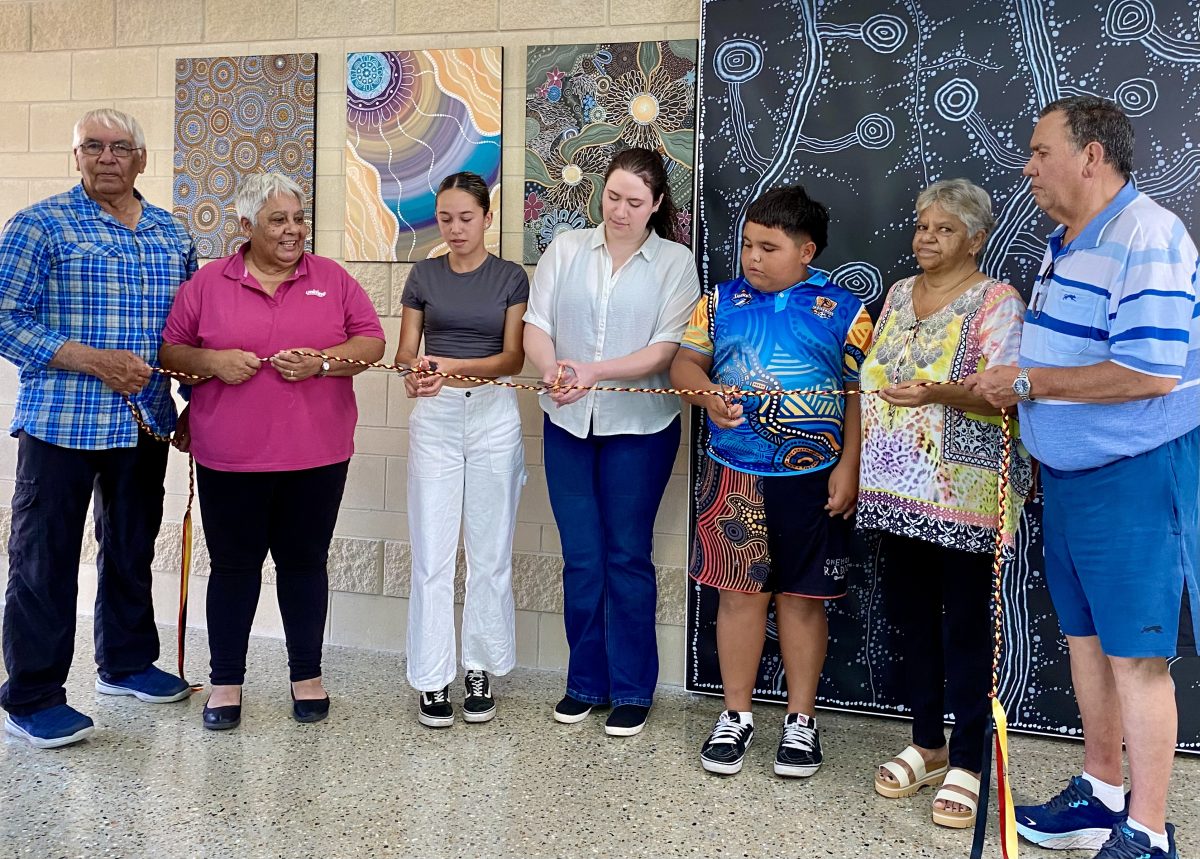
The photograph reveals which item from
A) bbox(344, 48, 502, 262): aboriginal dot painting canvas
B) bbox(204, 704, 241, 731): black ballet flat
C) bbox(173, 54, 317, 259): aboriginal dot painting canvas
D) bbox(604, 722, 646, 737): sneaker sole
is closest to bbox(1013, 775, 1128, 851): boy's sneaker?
bbox(604, 722, 646, 737): sneaker sole

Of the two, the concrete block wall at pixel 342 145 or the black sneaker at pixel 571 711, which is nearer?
the black sneaker at pixel 571 711

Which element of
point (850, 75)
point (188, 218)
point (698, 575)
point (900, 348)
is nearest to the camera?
point (900, 348)

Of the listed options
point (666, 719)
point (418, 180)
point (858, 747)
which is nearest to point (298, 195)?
point (418, 180)

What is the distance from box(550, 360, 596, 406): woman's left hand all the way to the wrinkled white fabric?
11.3 inches

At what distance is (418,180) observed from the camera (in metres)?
3.87

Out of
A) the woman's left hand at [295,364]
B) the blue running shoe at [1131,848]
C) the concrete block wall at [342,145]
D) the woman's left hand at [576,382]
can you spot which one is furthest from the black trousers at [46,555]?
the blue running shoe at [1131,848]

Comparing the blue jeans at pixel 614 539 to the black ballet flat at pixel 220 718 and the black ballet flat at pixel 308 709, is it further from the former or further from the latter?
the black ballet flat at pixel 220 718

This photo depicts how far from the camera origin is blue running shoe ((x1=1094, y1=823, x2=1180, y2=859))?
7.77 ft

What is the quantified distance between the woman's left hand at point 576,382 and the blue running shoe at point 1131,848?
1.80 meters

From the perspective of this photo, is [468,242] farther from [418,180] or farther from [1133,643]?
[1133,643]

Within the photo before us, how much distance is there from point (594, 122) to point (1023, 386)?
6.23ft

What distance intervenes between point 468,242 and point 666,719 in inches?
66.9

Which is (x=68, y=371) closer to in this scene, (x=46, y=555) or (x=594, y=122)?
(x=46, y=555)

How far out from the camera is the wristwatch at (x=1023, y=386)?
2.39m
